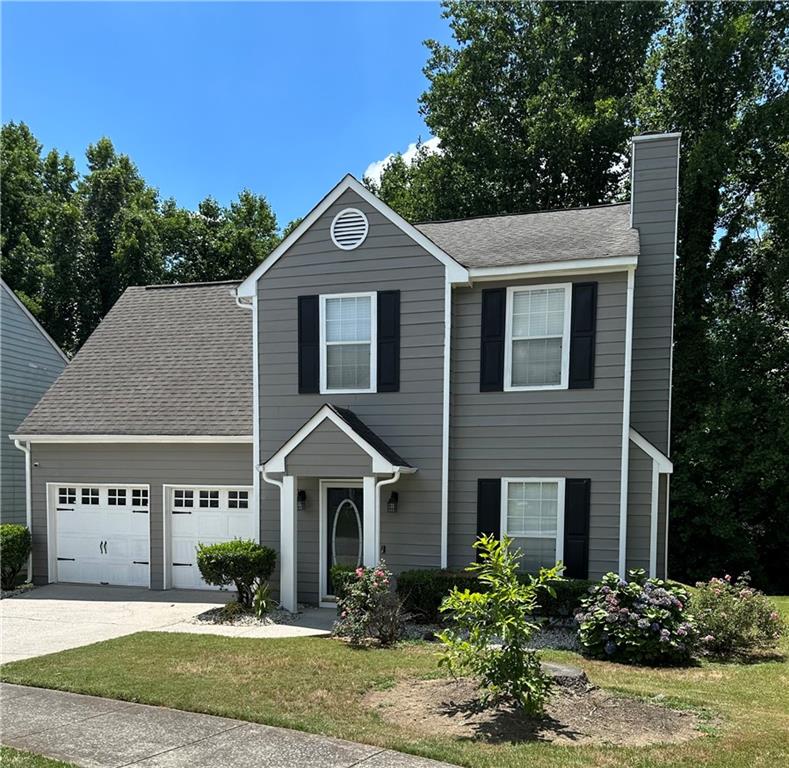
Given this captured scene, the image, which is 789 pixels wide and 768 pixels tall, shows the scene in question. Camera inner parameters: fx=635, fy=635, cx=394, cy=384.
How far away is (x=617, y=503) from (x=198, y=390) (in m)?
8.80

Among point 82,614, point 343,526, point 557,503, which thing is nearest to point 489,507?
point 557,503

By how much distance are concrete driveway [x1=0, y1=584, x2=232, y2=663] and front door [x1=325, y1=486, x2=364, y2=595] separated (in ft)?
7.97

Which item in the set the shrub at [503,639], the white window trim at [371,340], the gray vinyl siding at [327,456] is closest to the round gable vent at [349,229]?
the white window trim at [371,340]

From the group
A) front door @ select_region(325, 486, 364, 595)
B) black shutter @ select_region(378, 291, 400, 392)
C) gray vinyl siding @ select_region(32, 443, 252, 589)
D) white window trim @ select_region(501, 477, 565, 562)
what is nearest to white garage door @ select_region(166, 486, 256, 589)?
gray vinyl siding @ select_region(32, 443, 252, 589)

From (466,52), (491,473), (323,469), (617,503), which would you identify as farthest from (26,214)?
(617,503)

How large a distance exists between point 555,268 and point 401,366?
3.08 meters

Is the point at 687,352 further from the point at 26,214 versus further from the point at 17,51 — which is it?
the point at 26,214

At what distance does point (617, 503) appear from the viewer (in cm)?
1027

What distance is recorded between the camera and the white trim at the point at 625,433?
1018 cm

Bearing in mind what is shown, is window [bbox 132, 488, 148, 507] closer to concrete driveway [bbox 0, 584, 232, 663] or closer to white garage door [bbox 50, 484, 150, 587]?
white garage door [bbox 50, 484, 150, 587]

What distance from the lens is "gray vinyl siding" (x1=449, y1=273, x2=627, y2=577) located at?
10.3 meters

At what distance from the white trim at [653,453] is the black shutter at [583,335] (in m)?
1.10

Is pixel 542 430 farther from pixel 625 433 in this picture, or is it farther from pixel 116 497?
pixel 116 497

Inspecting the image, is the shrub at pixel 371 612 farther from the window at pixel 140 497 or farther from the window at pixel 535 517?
the window at pixel 140 497
